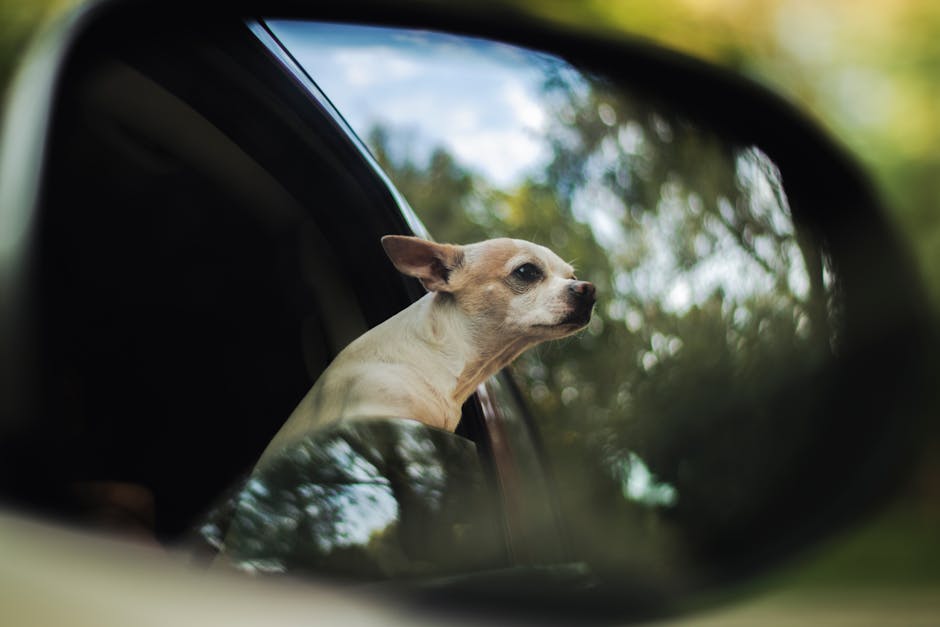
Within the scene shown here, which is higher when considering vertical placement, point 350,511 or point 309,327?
point 309,327

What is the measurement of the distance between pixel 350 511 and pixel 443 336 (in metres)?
0.20

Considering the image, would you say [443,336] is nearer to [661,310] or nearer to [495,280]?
[495,280]

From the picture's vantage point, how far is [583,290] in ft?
3.37

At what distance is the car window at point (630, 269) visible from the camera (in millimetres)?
1045

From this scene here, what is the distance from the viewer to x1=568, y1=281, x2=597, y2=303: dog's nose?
3.33ft

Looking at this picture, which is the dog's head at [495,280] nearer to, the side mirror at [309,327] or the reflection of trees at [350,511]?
the side mirror at [309,327]

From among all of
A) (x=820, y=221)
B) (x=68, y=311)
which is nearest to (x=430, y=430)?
(x=68, y=311)

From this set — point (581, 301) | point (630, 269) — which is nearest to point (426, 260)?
point (581, 301)

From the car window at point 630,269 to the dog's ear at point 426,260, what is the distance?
2cm

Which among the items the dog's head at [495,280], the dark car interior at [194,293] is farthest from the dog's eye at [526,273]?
the dark car interior at [194,293]

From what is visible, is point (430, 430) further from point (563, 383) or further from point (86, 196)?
point (86, 196)

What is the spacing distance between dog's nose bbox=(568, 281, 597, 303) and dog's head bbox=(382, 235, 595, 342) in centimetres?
2

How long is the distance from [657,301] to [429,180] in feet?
1.12

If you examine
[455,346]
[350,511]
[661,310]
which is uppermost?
[661,310]
